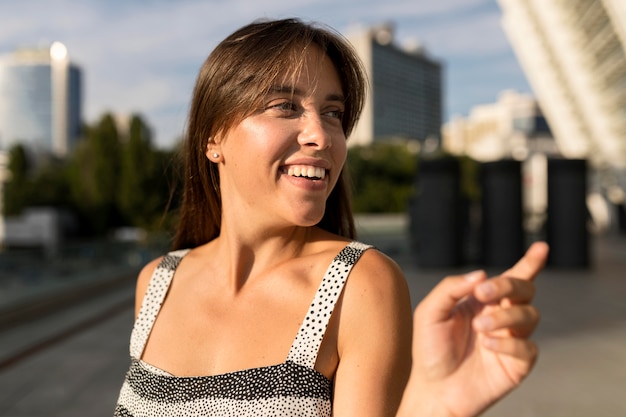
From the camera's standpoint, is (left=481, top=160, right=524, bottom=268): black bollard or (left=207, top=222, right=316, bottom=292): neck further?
(left=481, top=160, right=524, bottom=268): black bollard

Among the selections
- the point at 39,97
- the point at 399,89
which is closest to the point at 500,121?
the point at 399,89

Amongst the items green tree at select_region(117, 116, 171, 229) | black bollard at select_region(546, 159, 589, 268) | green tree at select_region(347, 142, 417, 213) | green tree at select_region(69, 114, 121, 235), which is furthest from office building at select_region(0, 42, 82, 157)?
black bollard at select_region(546, 159, 589, 268)

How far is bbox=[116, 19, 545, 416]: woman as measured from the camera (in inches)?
45.9

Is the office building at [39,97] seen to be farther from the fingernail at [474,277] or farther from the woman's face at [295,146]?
the fingernail at [474,277]

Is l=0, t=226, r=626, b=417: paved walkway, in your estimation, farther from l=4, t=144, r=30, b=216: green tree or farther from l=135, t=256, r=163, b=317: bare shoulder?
l=4, t=144, r=30, b=216: green tree

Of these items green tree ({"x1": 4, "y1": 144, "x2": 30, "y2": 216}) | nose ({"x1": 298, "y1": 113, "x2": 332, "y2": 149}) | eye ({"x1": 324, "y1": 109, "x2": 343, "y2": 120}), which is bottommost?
green tree ({"x1": 4, "y1": 144, "x2": 30, "y2": 216})

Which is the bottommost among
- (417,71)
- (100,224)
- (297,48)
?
(100,224)

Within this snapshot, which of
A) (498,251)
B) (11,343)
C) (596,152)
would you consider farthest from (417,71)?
(11,343)

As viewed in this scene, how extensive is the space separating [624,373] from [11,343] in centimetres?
682

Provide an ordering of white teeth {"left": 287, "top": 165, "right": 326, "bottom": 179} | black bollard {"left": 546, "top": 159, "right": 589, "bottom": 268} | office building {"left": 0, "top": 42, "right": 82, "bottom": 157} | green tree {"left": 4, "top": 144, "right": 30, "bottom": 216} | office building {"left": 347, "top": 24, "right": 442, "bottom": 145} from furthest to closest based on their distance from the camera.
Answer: office building {"left": 0, "top": 42, "right": 82, "bottom": 157} < office building {"left": 347, "top": 24, "right": 442, "bottom": 145} < green tree {"left": 4, "top": 144, "right": 30, "bottom": 216} < black bollard {"left": 546, "top": 159, "right": 589, "bottom": 268} < white teeth {"left": 287, "top": 165, "right": 326, "bottom": 179}

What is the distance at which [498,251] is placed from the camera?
15.1 m

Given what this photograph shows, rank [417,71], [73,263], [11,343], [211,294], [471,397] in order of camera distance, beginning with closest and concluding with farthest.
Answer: [471,397]
[211,294]
[11,343]
[73,263]
[417,71]

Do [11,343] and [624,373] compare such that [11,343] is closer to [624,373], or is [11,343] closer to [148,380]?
[624,373]

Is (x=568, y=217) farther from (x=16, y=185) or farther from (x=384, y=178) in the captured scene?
(x=16, y=185)
